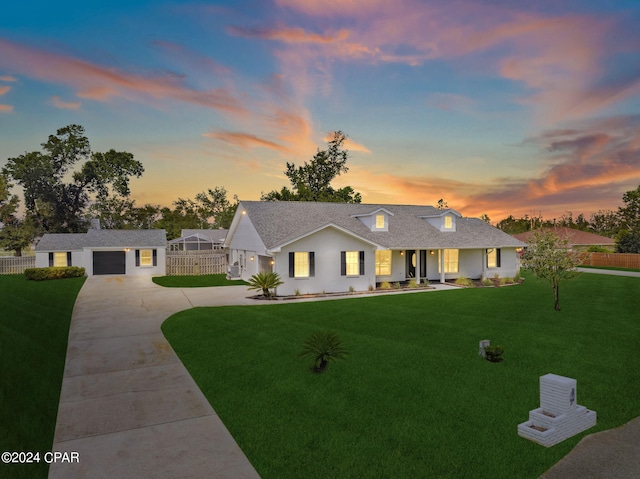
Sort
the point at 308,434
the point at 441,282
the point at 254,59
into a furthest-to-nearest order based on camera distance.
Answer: the point at 441,282, the point at 254,59, the point at 308,434

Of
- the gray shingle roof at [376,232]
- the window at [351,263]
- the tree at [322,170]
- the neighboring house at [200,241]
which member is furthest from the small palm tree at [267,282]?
the tree at [322,170]

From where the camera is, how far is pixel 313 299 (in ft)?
67.8

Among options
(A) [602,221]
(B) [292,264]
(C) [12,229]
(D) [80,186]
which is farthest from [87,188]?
(A) [602,221]

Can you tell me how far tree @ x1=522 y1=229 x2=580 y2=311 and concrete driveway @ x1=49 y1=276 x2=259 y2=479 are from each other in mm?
15128

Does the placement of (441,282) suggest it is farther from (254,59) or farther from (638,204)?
(638,204)

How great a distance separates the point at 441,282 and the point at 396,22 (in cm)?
1681

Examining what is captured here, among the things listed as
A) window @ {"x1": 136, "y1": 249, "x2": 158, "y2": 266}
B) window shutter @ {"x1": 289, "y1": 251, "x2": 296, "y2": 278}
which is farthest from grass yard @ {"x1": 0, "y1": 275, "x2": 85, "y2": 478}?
window @ {"x1": 136, "y1": 249, "x2": 158, "y2": 266}

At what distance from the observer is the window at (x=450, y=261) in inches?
1106

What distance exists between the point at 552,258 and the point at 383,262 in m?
11.2

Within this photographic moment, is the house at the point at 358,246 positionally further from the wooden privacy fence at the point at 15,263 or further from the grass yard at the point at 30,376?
the wooden privacy fence at the point at 15,263

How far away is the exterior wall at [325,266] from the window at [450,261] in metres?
7.25

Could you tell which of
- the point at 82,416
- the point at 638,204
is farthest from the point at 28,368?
the point at 638,204

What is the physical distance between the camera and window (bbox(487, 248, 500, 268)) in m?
28.7

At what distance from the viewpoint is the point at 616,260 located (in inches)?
1660
